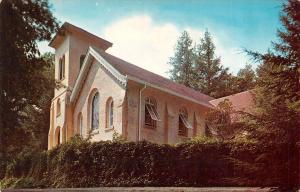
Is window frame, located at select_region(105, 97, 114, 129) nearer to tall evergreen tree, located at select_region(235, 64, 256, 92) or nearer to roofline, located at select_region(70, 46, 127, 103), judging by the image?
roofline, located at select_region(70, 46, 127, 103)

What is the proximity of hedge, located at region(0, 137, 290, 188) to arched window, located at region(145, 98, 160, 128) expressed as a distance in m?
5.47

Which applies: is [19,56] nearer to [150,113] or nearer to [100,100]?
[150,113]

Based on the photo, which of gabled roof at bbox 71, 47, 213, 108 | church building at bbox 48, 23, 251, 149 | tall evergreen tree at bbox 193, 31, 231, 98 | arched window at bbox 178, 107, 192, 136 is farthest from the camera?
tall evergreen tree at bbox 193, 31, 231, 98

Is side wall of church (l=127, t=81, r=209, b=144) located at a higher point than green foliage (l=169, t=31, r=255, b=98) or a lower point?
lower

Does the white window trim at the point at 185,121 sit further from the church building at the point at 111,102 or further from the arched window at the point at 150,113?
the arched window at the point at 150,113

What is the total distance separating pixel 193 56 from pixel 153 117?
11.2 m

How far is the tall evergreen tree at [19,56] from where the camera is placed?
38.4 ft

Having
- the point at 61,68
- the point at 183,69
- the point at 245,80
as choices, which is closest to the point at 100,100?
the point at 61,68

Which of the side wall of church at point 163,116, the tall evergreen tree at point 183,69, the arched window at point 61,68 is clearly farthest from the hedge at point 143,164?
the tall evergreen tree at point 183,69

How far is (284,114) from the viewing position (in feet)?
24.7

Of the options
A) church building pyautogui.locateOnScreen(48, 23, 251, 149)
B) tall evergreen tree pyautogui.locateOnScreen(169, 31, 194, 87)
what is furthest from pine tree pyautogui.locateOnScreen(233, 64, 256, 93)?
church building pyautogui.locateOnScreen(48, 23, 251, 149)

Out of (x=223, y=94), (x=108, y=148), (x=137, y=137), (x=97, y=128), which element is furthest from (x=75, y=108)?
(x=223, y=94)

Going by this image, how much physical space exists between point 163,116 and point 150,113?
1.48 meters

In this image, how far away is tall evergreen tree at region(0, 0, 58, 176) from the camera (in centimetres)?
1171
